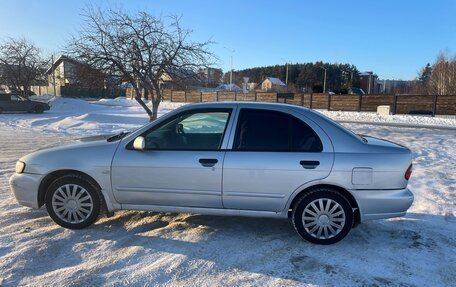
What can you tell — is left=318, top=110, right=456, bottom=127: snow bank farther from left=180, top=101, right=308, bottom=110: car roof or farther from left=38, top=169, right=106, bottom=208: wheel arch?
left=38, top=169, right=106, bottom=208: wheel arch

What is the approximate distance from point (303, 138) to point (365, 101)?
31.8 m

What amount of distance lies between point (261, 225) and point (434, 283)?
2.12m

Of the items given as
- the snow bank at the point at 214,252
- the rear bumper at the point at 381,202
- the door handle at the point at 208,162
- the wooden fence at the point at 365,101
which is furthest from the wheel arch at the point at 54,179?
the wooden fence at the point at 365,101

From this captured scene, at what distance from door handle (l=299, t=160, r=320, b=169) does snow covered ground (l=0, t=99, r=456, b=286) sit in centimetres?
94

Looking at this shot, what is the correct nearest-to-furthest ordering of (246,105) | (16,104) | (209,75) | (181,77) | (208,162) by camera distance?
(208,162) → (246,105) → (181,77) → (209,75) → (16,104)

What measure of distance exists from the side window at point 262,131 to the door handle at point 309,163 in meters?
0.25

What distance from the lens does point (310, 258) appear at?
13.6ft

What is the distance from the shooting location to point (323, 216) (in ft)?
14.6

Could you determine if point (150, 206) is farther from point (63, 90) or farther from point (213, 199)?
point (63, 90)

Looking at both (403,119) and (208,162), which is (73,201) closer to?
(208,162)

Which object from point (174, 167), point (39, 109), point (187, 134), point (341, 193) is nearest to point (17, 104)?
point (39, 109)

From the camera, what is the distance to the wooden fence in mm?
29344

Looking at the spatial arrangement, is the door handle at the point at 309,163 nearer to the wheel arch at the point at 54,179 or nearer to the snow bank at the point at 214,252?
the snow bank at the point at 214,252

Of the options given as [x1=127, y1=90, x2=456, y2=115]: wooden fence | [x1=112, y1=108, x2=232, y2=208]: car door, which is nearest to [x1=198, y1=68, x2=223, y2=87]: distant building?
[x1=112, y1=108, x2=232, y2=208]: car door
